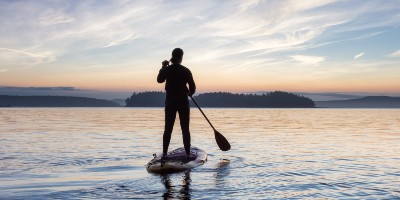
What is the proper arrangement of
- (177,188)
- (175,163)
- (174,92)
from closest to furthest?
(177,188) → (175,163) → (174,92)

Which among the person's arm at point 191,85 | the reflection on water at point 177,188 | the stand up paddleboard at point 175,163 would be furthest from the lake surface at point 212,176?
the person's arm at point 191,85

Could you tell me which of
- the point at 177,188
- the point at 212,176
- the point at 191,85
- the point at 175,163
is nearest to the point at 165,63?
the point at 191,85

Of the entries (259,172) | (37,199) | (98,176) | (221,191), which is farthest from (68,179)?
(259,172)

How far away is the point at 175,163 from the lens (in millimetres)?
10273

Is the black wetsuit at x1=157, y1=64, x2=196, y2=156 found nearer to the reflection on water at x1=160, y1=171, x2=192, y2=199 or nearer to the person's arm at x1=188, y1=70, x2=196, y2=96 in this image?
the person's arm at x1=188, y1=70, x2=196, y2=96

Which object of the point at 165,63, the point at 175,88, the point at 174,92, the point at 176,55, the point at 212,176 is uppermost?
the point at 176,55

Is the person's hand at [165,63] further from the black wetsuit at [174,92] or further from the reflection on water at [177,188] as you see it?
the reflection on water at [177,188]

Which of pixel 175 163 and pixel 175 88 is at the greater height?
pixel 175 88

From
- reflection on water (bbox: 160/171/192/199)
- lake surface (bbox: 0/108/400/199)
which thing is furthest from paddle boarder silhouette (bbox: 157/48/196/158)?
reflection on water (bbox: 160/171/192/199)

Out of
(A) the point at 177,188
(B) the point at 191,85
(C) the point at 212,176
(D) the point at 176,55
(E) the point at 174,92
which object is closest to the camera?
(A) the point at 177,188

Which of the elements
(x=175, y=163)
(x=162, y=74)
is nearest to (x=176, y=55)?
(x=162, y=74)

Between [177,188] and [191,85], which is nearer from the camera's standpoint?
[177,188]

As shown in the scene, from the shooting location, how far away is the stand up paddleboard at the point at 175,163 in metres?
9.99

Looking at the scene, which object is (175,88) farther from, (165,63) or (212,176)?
(212,176)
